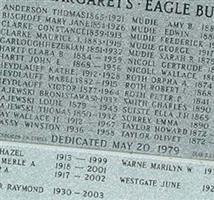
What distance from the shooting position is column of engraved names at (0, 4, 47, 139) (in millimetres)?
2375

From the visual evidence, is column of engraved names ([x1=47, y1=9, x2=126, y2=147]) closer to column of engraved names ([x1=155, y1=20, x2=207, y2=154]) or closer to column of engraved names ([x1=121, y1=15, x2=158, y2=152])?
column of engraved names ([x1=121, y1=15, x2=158, y2=152])

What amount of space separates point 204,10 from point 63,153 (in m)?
0.77

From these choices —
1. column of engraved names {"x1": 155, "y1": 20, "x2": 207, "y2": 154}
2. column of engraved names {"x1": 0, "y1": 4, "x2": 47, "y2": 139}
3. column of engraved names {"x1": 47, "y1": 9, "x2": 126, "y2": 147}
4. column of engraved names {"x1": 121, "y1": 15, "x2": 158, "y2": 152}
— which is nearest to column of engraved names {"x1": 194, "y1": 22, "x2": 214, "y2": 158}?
column of engraved names {"x1": 155, "y1": 20, "x2": 207, "y2": 154}

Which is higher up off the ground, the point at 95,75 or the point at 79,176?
the point at 95,75

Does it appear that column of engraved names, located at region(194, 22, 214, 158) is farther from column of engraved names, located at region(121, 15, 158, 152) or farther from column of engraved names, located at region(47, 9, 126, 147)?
column of engraved names, located at region(47, 9, 126, 147)

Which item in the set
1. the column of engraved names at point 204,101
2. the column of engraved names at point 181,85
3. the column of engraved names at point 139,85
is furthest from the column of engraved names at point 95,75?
the column of engraved names at point 204,101

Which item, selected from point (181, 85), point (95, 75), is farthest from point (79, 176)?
point (181, 85)

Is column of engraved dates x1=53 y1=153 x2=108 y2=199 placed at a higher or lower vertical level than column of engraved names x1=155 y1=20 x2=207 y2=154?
lower

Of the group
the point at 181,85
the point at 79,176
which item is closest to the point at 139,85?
the point at 181,85

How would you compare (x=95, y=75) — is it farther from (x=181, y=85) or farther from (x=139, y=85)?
(x=181, y=85)

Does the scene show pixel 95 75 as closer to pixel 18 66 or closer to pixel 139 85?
pixel 139 85

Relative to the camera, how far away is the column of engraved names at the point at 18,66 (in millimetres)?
2375

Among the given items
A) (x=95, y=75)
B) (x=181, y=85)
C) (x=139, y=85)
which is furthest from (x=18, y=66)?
(x=181, y=85)

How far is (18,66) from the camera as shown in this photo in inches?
93.6
